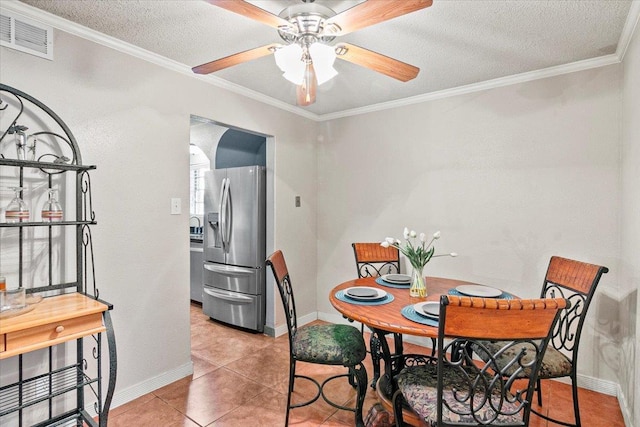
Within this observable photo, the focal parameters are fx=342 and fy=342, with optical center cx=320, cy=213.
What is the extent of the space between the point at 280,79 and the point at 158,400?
266 centimetres

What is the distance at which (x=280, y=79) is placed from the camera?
298cm

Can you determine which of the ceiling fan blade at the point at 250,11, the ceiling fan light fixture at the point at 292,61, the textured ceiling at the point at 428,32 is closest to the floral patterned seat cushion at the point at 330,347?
the ceiling fan light fixture at the point at 292,61

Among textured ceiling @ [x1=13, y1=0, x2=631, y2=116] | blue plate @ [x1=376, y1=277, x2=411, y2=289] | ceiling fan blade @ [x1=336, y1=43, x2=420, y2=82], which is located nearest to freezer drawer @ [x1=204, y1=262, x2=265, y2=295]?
blue plate @ [x1=376, y1=277, x2=411, y2=289]

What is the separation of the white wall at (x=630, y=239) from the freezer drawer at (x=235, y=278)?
9.66 feet

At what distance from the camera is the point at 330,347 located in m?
2.07

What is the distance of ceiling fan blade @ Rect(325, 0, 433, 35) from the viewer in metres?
1.28

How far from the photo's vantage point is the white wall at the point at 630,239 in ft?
6.51

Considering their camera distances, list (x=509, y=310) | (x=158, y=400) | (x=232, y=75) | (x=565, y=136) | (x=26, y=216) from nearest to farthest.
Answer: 1. (x=509, y=310)
2. (x=26, y=216)
3. (x=158, y=400)
4. (x=565, y=136)
5. (x=232, y=75)

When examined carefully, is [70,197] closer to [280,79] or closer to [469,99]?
[280,79]

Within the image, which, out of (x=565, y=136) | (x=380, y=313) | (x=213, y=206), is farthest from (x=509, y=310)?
(x=213, y=206)

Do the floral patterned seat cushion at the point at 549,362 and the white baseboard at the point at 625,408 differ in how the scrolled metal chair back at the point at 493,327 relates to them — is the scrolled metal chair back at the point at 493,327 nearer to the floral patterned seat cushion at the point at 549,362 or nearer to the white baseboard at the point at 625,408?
the floral patterned seat cushion at the point at 549,362

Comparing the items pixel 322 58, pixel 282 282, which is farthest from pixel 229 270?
pixel 322 58

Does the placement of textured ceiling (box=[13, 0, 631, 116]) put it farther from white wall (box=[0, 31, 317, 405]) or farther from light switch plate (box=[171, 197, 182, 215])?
light switch plate (box=[171, 197, 182, 215])

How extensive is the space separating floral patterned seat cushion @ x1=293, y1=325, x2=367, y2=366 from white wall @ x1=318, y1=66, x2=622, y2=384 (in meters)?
1.45
